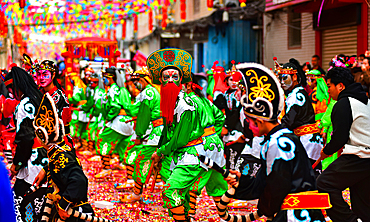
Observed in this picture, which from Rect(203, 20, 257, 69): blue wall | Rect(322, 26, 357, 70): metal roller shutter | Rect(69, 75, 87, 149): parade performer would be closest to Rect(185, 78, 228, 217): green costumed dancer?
Rect(69, 75, 87, 149): parade performer

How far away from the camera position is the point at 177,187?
550 centimetres

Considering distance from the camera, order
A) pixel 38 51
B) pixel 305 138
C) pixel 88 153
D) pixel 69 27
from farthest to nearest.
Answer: pixel 38 51
pixel 69 27
pixel 88 153
pixel 305 138

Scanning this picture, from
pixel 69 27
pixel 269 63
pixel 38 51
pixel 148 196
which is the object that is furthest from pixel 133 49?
pixel 148 196

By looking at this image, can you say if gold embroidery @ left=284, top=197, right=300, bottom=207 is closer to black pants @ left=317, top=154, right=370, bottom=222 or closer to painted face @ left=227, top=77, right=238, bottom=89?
black pants @ left=317, top=154, right=370, bottom=222

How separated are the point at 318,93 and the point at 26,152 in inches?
227

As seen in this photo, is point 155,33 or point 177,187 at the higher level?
point 155,33

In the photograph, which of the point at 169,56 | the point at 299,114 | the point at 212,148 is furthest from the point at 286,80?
the point at 169,56

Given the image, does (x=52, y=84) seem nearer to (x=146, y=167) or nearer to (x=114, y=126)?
(x=146, y=167)

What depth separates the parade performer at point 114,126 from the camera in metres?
10.0


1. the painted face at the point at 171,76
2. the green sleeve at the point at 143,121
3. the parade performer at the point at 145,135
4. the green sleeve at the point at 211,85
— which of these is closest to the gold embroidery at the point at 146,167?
the parade performer at the point at 145,135

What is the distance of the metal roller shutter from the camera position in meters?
14.0

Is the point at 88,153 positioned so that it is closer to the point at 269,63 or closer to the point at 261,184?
the point at 269,63

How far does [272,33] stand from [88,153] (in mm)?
8876

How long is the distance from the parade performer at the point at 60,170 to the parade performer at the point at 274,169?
1.37m
